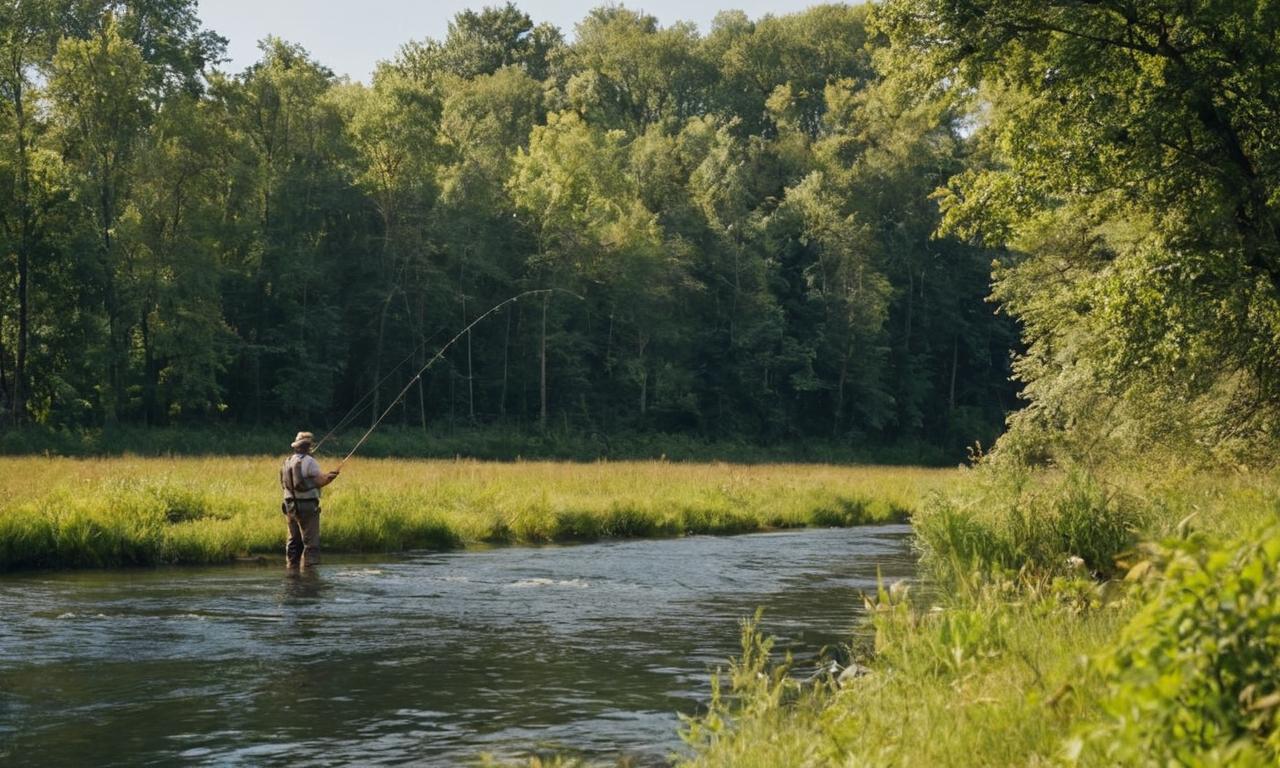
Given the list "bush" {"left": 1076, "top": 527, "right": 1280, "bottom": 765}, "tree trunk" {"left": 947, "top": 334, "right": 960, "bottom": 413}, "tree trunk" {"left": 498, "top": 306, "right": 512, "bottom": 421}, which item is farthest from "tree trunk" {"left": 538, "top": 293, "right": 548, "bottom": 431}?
"bush" {"left": 1076, "top": 527, "right": 1280, "bottom": 765}

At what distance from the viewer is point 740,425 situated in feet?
236

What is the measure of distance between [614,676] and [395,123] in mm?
50891

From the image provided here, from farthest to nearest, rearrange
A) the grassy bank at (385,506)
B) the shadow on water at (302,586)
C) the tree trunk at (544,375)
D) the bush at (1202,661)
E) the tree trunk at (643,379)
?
the tree trunk at (643,379) → the tree trunk at (544,375) → the grassy bank at (385,506) → the shadow on water at (302,586) → the bush at (1202,661)

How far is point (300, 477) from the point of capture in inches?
675

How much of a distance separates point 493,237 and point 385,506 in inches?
1611

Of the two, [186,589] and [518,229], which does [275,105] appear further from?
[186,589]

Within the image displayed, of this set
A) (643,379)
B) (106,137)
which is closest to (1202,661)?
(106,137)

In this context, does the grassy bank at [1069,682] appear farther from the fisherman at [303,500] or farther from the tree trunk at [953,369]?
the tree trunk at [953,369]

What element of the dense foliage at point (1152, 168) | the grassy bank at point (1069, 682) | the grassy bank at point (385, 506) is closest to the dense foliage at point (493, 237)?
the grassy bank at point (385, 506)

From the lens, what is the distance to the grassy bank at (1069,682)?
4148mm

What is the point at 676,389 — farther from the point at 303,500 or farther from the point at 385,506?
the point at 303,500

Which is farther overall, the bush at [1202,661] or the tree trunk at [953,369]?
Result: the tree trunk at [953,369]

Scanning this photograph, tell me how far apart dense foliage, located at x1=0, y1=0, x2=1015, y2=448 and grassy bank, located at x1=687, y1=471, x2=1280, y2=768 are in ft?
116

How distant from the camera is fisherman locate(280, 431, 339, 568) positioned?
1717cm
